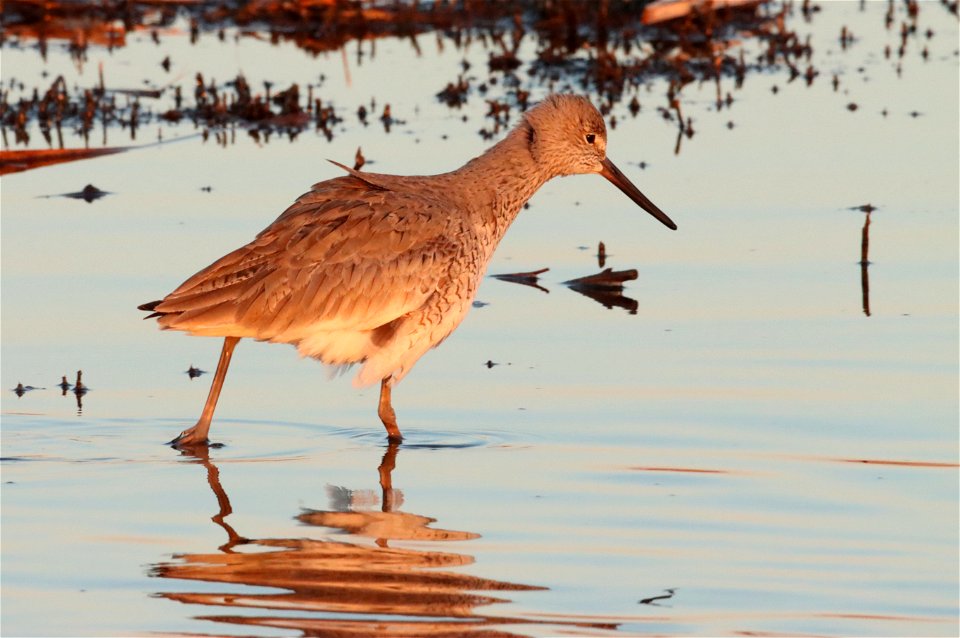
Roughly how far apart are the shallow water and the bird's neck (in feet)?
2.54

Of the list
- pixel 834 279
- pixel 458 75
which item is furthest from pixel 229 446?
pixel 458 75

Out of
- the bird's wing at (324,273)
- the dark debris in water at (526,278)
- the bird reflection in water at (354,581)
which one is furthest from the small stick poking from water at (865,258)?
the bird reflection in water at (354,581)

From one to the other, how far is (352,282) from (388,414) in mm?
609

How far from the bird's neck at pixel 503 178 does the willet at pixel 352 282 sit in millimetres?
127

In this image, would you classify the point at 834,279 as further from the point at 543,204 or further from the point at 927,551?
the point at 927,551

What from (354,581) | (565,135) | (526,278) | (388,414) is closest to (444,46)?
(526,278)

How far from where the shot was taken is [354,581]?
5.86 m

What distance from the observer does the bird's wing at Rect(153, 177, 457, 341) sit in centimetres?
738

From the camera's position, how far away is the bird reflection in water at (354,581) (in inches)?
214

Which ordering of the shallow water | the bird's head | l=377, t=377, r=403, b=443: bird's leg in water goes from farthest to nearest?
the bird's head → l=377, t=377, r=403, b=443: bird's leg in water → the shallow water

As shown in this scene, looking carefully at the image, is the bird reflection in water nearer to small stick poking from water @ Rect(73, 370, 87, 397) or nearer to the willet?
the willet

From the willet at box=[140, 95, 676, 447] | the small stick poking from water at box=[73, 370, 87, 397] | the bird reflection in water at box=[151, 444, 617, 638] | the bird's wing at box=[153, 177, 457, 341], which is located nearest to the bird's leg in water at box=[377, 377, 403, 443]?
the willet at box=[140, 95, 676, 447]

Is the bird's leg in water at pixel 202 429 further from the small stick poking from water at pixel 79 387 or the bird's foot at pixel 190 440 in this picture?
the small stick poking from water at pixel 79 387

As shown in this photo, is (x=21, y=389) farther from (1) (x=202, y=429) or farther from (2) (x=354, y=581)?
(2) (x=354, y=581)
